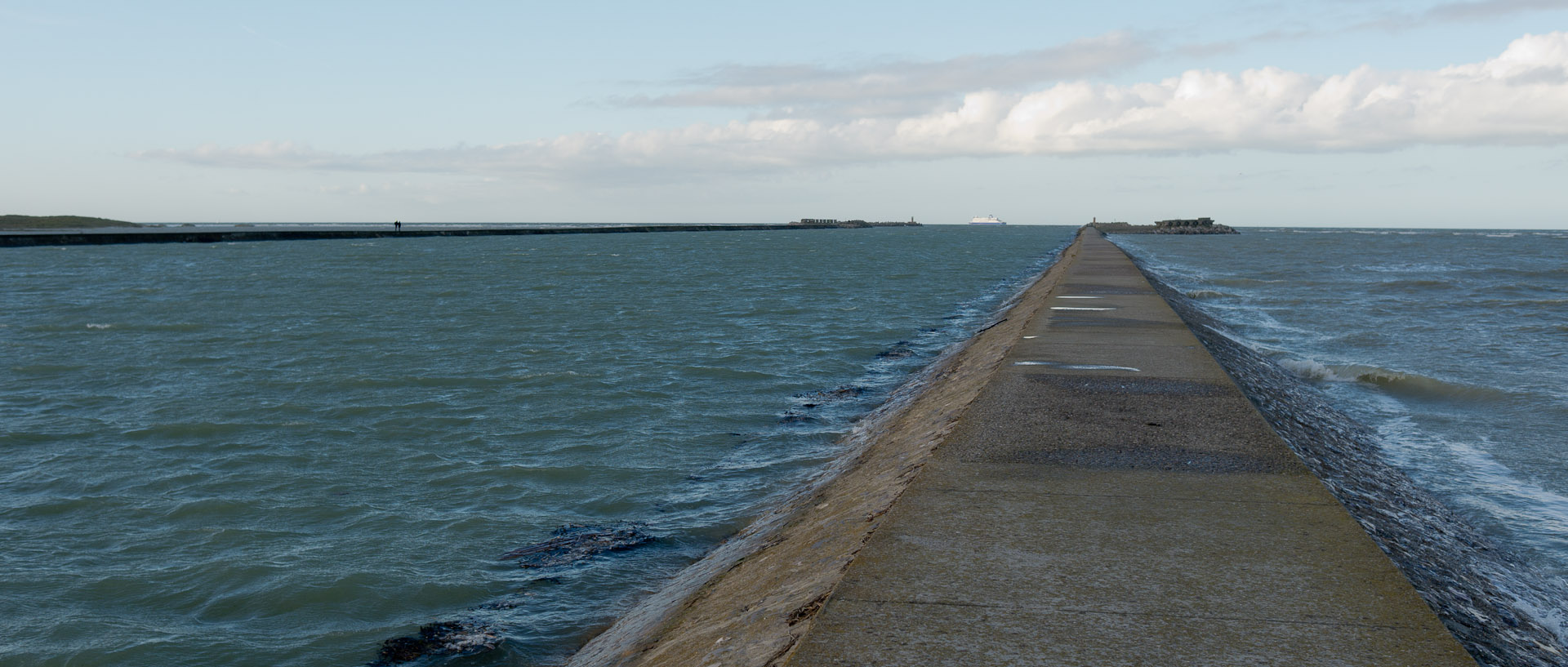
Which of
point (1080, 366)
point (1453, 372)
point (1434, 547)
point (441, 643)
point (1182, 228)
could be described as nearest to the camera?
point (441, 643)

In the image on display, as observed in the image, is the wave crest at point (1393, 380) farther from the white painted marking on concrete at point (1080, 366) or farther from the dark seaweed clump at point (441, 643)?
the dark seaweed clump at point (441, 643)

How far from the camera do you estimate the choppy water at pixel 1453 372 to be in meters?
8.30

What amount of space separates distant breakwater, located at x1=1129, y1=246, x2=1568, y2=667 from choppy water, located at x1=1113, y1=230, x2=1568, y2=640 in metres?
0.20

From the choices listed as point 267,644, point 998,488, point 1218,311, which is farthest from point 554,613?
point 1218,311

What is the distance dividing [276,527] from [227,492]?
1.41 metres

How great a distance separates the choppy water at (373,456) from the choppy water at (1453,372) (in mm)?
6064

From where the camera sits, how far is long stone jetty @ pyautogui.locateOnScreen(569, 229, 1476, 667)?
143 inches

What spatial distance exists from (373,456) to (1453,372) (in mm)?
15984

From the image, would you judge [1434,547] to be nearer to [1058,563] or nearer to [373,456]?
[1058,563]

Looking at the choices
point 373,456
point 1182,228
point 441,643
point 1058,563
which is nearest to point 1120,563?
point 1058,563

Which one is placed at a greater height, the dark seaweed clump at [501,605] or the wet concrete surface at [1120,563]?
the wet concrete surface at [1120,563]

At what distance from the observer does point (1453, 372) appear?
50.9 feet

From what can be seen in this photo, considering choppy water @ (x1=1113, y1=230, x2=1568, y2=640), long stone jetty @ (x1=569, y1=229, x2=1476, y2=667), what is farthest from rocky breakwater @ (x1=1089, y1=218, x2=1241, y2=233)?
long stone jetty @ (x1=569, y1=229, x2=1476, y2=667)

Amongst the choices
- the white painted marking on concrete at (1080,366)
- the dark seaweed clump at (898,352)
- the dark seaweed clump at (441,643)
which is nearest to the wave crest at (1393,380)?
the white painted marking on concrete at (1080,366)
